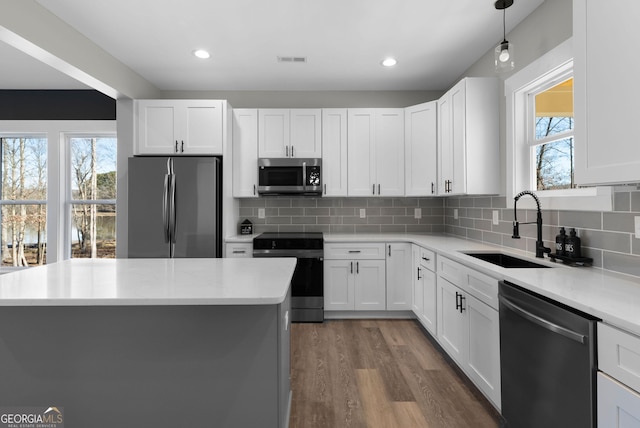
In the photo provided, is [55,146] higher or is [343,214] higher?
[55,146]

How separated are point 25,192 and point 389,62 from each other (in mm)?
4625

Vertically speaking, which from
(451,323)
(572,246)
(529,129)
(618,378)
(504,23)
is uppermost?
(504,23)

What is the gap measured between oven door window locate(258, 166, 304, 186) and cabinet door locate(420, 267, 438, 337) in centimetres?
165

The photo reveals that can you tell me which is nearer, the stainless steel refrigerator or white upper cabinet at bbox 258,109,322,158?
the stainless steel refrigerator

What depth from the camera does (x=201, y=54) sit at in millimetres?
2980

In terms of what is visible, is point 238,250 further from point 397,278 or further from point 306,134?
point 397,278

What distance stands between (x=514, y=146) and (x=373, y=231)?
1889 millimetres

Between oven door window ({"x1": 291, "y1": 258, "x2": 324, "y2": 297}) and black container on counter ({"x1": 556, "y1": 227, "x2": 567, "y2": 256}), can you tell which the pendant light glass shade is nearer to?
black container on counter ({"x1": 556, "y1": 227, "x2": 567, "y2": 256})

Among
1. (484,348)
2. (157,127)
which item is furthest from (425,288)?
(157,127)

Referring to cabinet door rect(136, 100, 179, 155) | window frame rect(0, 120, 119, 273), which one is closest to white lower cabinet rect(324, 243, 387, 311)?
cabinet door rect(136, 100, 179, 155)

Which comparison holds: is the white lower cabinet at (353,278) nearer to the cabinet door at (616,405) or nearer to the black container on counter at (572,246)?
the black container on counter at (572,246)

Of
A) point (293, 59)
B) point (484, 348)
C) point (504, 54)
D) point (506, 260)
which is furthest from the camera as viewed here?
point (293, 59)

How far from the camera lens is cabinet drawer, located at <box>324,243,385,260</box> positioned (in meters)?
3.41

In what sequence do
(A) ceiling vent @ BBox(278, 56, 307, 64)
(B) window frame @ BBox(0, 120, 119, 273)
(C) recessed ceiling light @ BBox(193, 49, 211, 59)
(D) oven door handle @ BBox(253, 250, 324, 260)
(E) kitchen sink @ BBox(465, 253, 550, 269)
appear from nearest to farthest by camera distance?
(E) kitchen sink @ BBox(465, 253, 550, 269)
(C) recessed ceiling light @ BBox(193, 49, 211, 59)
(A) ceiling vent @ BBox(278, 56, 307, 64)
(D) oven door handle @ BBox(253, 250, 324, 260)
(B) window frame @ BBox(0, 120, 119, 273)
